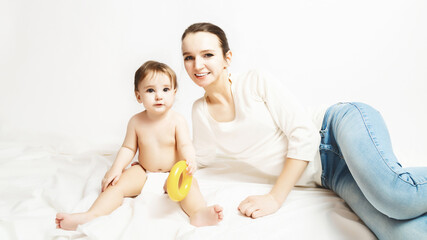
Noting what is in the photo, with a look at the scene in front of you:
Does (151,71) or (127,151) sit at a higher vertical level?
(151,71)

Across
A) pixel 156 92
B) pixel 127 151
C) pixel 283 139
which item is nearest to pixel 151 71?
pixel 156 92

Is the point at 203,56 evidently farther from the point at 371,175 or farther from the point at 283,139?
the point at 371,175

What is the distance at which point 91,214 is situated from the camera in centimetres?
128

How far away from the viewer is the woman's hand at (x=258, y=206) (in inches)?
51.2

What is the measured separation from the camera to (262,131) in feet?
4.90

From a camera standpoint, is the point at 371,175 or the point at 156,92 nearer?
the point at 371,175

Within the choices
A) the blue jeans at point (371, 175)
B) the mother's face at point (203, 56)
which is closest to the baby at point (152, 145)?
the mother's face at point (203, 56)

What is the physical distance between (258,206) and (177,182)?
0.29m

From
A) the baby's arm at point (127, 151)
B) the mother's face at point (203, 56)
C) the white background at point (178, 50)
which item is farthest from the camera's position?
the white background at point (178, 50)

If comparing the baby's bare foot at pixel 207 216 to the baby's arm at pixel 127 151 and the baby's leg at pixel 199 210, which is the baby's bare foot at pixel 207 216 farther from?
the baby's arm at pixel 127 151

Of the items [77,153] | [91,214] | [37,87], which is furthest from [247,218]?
[37,87]

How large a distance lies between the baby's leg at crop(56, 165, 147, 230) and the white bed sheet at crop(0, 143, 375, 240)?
4 centimetres

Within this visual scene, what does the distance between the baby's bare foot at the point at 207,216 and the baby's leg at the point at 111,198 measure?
0.96 feet

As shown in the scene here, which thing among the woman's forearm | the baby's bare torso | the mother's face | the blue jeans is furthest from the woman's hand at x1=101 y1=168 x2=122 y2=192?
the blue jeans
